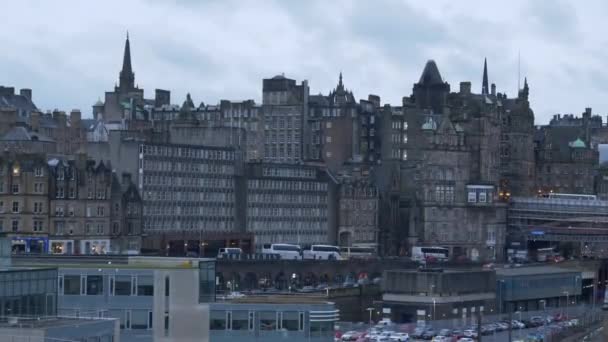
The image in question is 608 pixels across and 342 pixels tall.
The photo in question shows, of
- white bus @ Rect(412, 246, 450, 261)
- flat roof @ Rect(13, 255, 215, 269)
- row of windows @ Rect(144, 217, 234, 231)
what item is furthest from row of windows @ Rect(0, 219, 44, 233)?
flat roof @ Rect(13, 255, 215, 269)

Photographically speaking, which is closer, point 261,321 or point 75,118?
point 261,321

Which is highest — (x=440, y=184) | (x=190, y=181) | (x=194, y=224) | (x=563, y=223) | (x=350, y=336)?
(x=440, y=184)

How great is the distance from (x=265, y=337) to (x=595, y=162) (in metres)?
128

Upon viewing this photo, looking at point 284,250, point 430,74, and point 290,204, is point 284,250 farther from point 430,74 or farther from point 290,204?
point 430,74

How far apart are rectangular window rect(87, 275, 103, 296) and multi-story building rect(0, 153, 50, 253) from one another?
6027cm

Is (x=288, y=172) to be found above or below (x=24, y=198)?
above

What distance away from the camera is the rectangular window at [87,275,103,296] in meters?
48.7

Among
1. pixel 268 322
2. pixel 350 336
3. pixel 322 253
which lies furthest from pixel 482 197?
pixel 268 322

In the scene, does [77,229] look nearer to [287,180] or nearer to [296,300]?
[287,180]

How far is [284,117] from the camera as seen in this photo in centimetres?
15150

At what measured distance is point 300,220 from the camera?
137500 mm

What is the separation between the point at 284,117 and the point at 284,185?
57.1 ft

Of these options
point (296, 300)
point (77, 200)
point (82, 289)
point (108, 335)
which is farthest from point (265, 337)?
point (77, 200)

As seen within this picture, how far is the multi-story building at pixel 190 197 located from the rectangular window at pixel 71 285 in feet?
227
